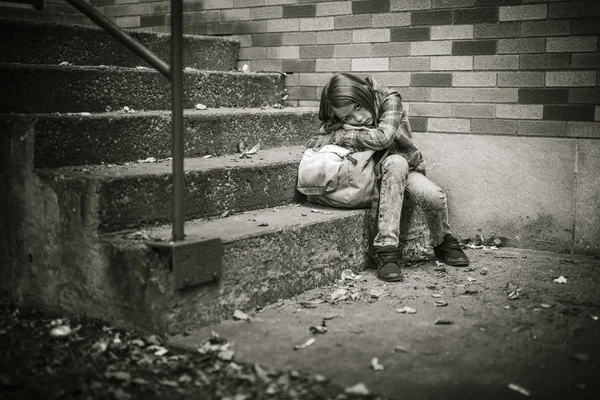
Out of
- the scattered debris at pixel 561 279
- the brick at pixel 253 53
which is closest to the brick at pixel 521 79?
the scattered debris at pixel 561 279

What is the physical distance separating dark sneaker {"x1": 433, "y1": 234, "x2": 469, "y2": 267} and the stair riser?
1002 millimetres

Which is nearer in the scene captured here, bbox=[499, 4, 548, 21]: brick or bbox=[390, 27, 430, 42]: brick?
bbox=[499, 4, 548, 21]: brick

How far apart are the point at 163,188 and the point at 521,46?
2.72 metres

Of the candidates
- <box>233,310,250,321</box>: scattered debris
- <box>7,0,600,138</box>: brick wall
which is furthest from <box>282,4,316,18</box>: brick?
<box>233,310,250,321</box>: scattered debris

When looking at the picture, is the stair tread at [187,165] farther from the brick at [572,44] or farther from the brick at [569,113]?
the brick at [572,44]

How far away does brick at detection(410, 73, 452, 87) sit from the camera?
4.99 meters

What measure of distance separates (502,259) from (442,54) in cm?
157

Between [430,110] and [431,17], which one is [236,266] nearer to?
[430,110]

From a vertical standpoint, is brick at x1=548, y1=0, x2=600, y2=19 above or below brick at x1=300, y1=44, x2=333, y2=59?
above

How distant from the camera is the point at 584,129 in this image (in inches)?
179

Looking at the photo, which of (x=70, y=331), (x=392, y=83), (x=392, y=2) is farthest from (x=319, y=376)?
(x=392, y=2)

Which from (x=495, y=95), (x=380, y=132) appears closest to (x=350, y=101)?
(x=380, y=132)

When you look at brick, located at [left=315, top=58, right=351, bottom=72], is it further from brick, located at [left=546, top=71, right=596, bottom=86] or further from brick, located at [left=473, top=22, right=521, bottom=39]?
brick, located at [left=546, top=71, right=596, bottom=86]

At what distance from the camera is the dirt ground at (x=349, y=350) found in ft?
8.83
